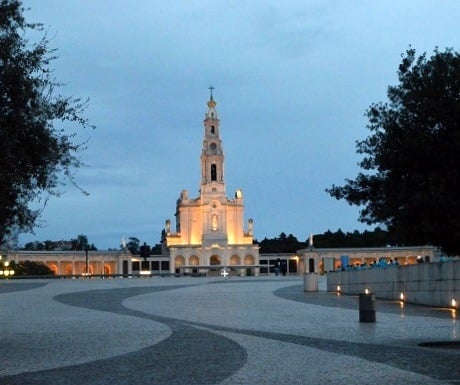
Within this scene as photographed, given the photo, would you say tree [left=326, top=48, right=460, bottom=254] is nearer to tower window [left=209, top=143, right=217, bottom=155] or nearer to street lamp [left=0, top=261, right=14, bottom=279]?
street lamp [left=0, top=261, right=14, bottom=279]

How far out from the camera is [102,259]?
161 meters

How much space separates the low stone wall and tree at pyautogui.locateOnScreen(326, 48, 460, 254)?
12120mm

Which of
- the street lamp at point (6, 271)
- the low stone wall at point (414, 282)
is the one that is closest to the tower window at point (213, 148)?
the street lamp at point (6, 271)

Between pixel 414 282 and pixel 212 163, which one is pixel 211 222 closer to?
pixel 212 163

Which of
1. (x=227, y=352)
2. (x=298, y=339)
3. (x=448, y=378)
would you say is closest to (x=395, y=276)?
(x=298, y=339)

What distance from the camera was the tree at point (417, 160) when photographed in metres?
16.4

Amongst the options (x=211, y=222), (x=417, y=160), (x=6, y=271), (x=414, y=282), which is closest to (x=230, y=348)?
(x=417, y=160)

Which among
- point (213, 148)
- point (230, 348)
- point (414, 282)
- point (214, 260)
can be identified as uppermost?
point (213, 148)

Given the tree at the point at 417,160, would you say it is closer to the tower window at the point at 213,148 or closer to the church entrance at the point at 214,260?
the church entrance at the point at 214,260

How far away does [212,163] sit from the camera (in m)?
173

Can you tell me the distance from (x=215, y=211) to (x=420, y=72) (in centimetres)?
15357

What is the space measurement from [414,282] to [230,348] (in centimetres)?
1920

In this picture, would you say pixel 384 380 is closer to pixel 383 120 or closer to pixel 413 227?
pixel 413 227

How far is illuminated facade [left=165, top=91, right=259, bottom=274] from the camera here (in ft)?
549
